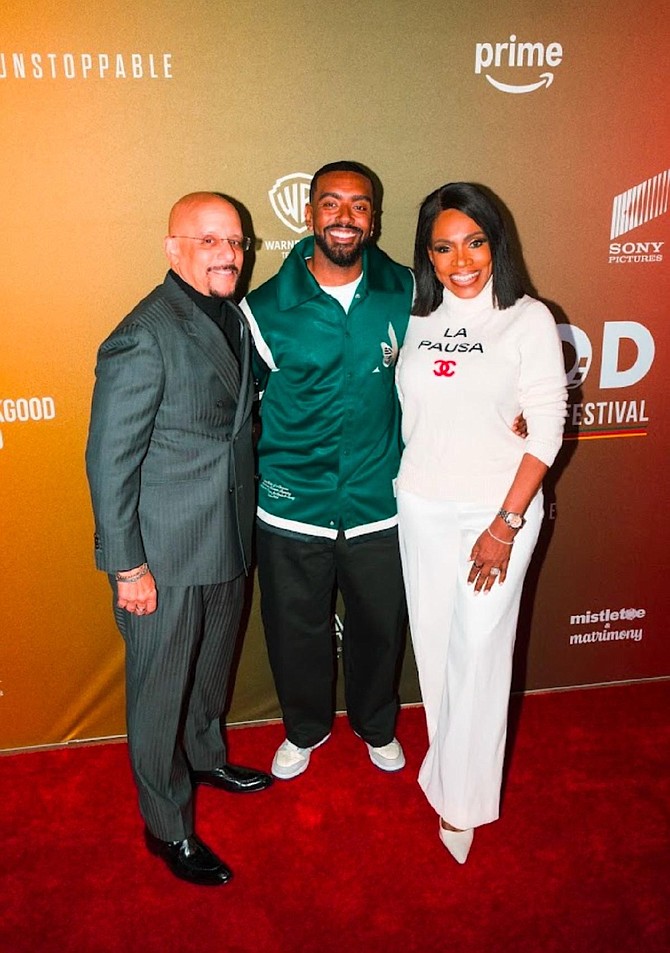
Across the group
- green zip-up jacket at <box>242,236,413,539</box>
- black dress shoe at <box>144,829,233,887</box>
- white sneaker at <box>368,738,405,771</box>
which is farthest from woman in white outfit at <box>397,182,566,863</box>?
black dress shoe at <box>144,829,233,887</box>

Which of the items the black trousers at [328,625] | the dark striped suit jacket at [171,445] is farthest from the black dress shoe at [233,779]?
the dark striped suit jacket at [171,445]

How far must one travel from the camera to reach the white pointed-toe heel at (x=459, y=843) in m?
2.40

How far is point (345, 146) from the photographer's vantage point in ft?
8.63

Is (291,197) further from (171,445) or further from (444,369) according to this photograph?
(171,445)

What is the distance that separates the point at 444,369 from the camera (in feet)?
7.11

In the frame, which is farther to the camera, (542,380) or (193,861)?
(193,861)

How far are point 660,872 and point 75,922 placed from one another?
1.67 m

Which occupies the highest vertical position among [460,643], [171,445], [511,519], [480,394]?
[480,394]

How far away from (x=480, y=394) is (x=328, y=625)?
1.01m

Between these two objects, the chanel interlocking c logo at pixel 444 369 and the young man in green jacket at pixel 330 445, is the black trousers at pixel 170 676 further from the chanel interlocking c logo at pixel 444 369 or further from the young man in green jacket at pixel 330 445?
the chanel interlocking c logo at pixel 444 369

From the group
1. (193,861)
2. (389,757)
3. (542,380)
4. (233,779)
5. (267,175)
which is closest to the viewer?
(542,380)

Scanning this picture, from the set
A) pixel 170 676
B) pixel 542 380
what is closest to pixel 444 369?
pixel 542 380

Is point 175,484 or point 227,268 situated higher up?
point 227,268

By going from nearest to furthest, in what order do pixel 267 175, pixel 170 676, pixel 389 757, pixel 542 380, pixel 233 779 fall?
pixel 542 380
pixel 170 676
pixel 267 175
pixel 233 779
pixel 389 757
